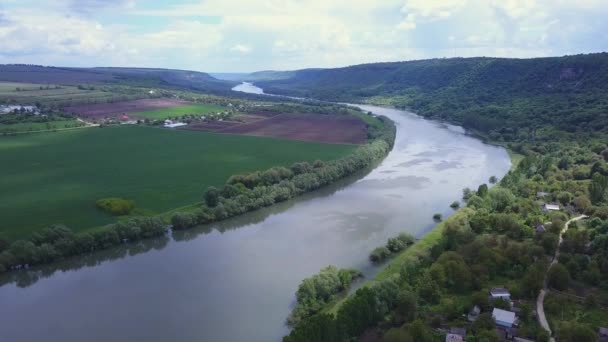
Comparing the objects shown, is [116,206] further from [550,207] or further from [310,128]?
[310,128]

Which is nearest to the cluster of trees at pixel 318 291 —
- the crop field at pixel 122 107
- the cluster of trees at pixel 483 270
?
the cluster of trees at pixel 483 270

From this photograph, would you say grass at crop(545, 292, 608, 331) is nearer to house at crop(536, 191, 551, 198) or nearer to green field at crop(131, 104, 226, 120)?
house at crop(536, 191, 551, 198)

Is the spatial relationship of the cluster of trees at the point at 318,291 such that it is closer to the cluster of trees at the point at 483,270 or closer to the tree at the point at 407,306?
the cluster of trees at the point at 483,270

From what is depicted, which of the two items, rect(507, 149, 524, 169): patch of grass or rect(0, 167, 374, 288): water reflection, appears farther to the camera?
rect(507, 149, 524, 169): patch of grass

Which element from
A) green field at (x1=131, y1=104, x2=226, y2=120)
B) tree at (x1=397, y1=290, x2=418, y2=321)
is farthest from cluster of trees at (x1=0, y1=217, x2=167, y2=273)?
green field at (x1=131, y1=104, x2=226, y2=120)

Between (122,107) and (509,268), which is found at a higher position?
(122,107)

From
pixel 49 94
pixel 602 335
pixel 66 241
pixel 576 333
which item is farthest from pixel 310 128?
pixel 49 94
